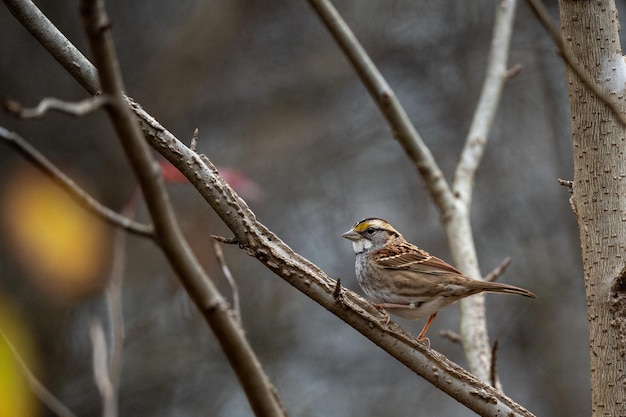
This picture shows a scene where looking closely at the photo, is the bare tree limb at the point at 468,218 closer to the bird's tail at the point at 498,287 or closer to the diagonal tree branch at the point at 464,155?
the diagonal tree branch at the point at 464,155

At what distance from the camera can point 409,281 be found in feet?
11.8

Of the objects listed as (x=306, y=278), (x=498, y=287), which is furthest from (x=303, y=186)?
(x=306, y=278)

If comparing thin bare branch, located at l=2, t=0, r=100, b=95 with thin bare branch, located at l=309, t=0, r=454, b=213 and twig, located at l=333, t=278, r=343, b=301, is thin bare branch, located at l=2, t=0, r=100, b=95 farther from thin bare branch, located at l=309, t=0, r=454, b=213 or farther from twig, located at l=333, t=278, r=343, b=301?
thin bare branch, located at l=309, t=0, r=454, b=213

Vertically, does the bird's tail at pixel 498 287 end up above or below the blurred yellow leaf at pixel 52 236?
below

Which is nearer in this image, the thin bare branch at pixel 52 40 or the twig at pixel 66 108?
the twig at pixel 66 108

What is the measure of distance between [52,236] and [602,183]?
10.2 feet

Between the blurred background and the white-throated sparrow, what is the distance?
2508mm

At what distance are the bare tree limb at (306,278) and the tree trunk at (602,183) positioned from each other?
0.31 metres

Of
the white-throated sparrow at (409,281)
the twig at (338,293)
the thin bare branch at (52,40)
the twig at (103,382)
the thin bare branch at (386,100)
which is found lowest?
the twig at (103,382)

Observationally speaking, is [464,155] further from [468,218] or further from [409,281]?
[409,281]

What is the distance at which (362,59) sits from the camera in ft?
11.3

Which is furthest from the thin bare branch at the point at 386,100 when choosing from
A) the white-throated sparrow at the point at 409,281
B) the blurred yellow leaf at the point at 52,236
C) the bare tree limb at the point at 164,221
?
the bare tree limb at the point at 164,221

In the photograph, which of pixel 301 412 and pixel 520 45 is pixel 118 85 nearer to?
pixel 301 412

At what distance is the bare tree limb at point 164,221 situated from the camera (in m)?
1.37
